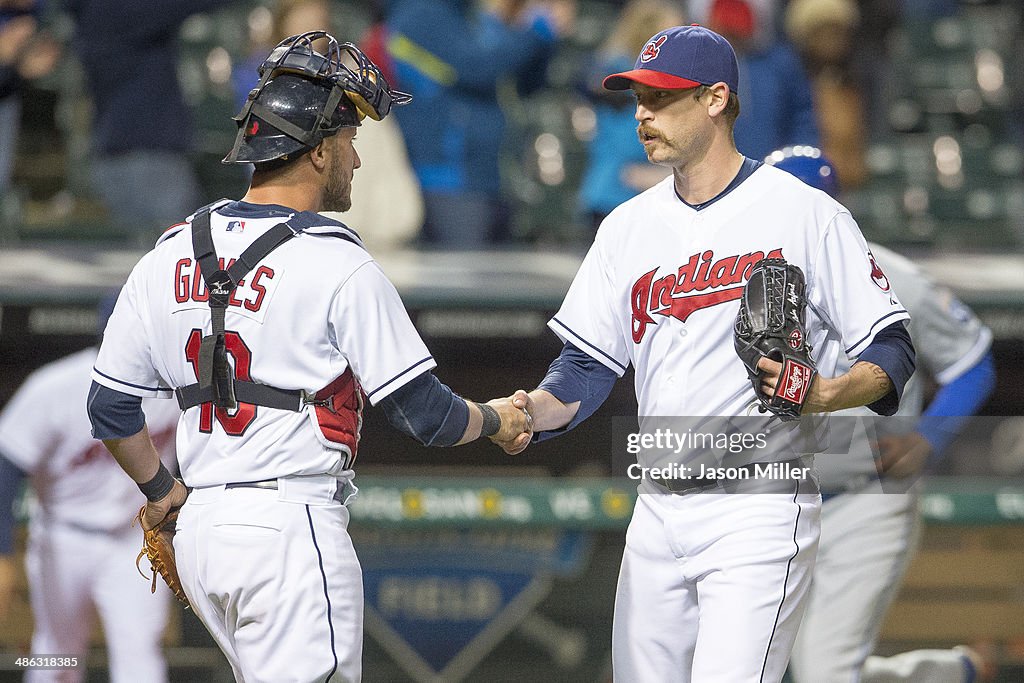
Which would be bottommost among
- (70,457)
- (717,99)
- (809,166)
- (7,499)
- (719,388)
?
(7,499)

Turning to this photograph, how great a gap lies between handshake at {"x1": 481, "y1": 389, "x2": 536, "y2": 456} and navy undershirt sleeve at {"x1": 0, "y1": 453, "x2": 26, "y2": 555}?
84.5 inches

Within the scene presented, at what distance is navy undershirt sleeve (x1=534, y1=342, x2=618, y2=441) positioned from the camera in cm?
363

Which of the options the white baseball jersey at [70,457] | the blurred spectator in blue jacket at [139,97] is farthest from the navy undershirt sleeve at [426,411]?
the blurred spectator in blue jacket at [139,97]

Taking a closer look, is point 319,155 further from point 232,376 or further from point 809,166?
point 809,166

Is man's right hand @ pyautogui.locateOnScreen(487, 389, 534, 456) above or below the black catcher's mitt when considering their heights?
below

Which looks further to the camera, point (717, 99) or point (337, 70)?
point (717, 99)

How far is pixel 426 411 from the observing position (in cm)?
309

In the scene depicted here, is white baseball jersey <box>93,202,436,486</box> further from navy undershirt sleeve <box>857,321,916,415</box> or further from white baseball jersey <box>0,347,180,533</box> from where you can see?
white baseball jersey <box>0,347,180,533</box>

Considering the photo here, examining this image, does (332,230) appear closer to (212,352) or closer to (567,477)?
(212,352)

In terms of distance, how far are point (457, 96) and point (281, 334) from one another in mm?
3552

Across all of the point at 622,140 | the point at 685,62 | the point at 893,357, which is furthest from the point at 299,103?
the point at 622,140

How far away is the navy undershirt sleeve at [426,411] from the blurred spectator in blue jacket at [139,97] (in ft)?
11.0

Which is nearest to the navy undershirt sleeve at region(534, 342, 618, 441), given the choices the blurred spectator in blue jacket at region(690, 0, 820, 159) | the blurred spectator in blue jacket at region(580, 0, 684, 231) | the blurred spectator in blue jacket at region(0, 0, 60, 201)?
the blurred spectator in blue jacket at region(580, 0, 684, 231)

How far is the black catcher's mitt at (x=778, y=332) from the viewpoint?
312cm
